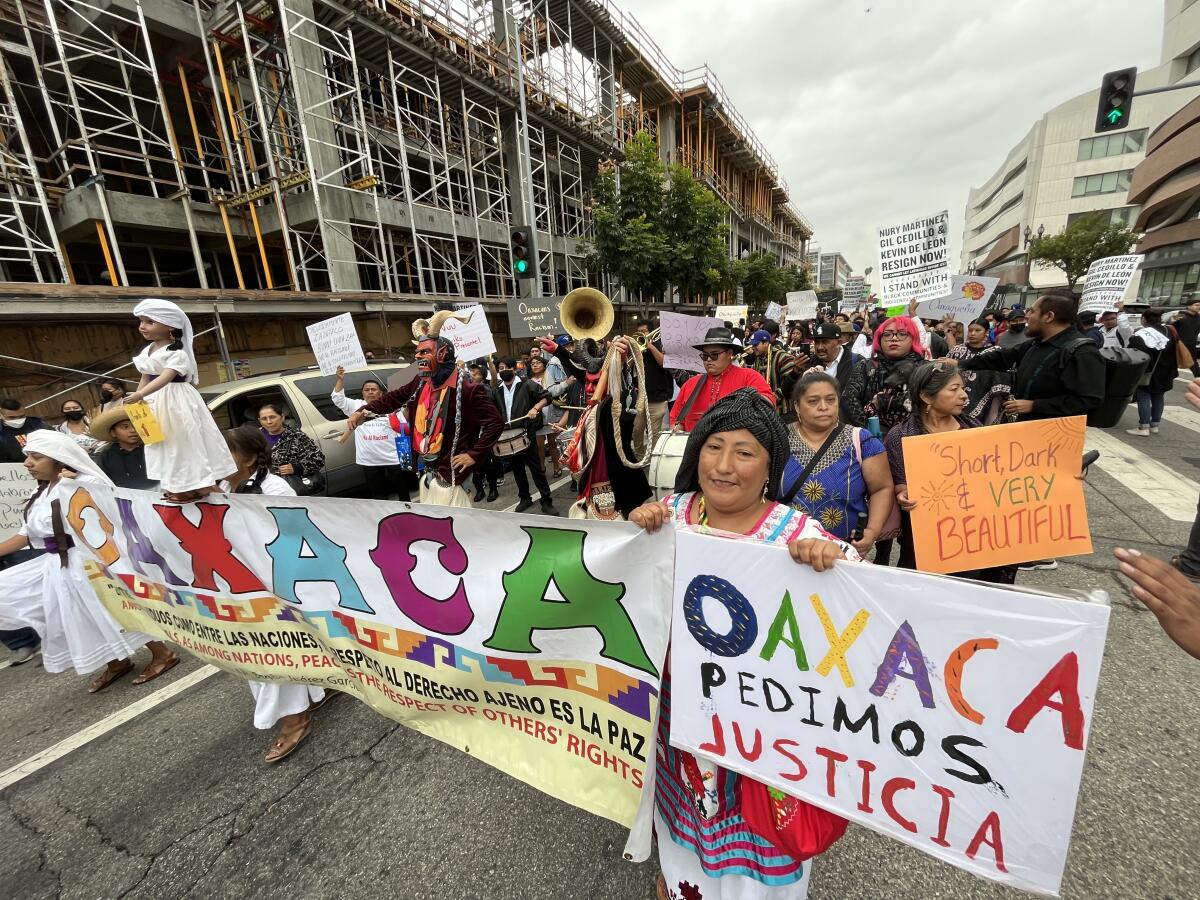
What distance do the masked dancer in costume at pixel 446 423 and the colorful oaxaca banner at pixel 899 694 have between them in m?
2.75

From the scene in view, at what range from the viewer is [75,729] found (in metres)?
2.86

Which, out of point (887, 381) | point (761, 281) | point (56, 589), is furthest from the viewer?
point (761, 281)

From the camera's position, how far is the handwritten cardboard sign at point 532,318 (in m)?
11.3

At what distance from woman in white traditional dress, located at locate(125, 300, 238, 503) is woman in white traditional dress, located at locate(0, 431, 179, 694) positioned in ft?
1.91

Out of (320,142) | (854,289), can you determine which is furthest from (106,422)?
(854,289)

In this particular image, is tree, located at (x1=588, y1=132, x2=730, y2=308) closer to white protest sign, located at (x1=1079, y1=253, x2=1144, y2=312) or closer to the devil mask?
white protest sign, located at (x1=1079, y1=253, x2=1144, y2=312)

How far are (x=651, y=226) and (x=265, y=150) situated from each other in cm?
1146

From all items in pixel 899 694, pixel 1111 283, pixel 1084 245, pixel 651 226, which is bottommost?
pixel 899 694

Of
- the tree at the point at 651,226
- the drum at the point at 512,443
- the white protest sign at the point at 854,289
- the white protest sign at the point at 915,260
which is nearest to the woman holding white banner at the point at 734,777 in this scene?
the drum at the point at 512,443

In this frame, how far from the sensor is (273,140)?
12070mm

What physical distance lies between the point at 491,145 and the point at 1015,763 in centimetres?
2086

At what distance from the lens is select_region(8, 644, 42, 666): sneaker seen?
11.8ft

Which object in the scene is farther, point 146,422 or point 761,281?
point 761,281

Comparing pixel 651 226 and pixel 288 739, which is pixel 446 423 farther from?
pixel 651 226
